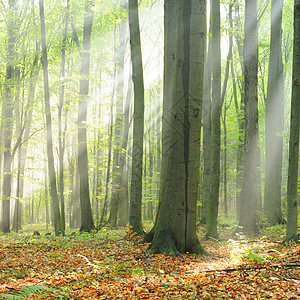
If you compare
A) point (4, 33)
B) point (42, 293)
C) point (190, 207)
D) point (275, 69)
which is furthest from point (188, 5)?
point (4, 33)

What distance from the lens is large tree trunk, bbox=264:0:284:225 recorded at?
11312 mm

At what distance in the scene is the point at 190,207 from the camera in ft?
19.6

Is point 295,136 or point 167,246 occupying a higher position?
point 295,136

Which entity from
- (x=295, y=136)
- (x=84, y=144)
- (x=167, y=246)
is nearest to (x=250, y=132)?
(x=295, y=136)

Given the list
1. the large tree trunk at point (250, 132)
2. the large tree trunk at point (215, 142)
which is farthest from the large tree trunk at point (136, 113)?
the large tree trunk at point (250, 132)

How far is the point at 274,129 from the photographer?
1203cm


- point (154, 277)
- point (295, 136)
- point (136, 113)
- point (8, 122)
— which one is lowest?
point (154, 277)

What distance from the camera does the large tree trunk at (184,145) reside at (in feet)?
19.5

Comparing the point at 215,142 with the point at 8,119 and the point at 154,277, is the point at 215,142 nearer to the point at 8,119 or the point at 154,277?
the point at 154,277

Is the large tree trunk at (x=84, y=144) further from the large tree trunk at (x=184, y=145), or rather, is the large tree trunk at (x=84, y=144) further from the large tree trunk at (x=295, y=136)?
the large tree trunk at (x=295, y=136)

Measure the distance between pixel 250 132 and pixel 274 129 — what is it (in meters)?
3.26

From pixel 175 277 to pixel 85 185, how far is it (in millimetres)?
8615

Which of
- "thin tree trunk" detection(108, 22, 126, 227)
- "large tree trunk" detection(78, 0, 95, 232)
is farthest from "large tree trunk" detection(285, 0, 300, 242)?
"thin tree trunk" detection(108, 22, 126, 227)

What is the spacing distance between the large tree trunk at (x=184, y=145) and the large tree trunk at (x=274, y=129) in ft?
21.5
